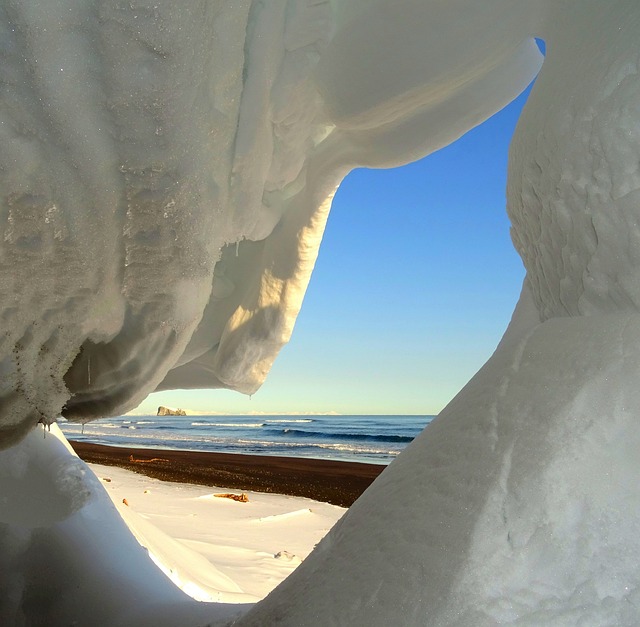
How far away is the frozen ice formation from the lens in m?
0.88

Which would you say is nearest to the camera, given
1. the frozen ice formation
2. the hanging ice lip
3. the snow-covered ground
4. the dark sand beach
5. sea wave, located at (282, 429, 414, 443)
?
the frozen ice formation

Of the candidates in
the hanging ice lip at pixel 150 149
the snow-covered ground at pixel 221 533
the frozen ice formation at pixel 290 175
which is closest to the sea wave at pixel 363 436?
the snow-covered ground at pixel 221 533

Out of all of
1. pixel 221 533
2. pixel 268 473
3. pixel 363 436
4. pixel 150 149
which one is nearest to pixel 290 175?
pixel 150 149

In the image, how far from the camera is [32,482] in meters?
2.62

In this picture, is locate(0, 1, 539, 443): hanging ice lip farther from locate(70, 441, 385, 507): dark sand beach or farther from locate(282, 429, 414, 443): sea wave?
locate(282, 429, 414, 443): sea wave

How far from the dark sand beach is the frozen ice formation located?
5613 millimetres

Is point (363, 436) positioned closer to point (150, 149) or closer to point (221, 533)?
point (221, 533)

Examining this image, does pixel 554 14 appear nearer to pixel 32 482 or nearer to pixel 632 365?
pixel 632 365

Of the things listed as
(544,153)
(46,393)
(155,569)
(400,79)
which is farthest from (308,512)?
(544,153)

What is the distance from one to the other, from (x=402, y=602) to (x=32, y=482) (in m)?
2.22

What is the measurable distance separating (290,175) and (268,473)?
27.7 feet

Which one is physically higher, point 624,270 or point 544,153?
point 544,153

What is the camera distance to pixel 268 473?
9.84m

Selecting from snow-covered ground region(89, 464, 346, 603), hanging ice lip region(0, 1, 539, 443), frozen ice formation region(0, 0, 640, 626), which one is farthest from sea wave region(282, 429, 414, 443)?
frozen ice formation region(0, 0, 640, 626)
